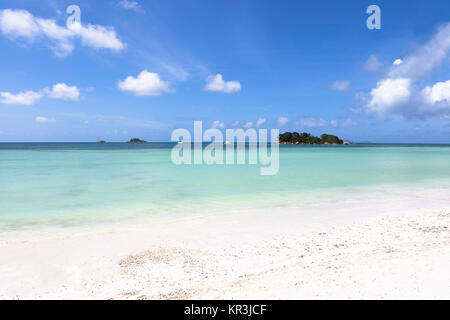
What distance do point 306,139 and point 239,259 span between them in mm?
164831

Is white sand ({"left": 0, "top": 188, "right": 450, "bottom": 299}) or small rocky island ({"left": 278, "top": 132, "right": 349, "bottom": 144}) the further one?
small rocky island ({"left": 278, "top": 132, "right": 349, "bottom": 144})

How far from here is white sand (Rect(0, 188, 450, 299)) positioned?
11.5 feet

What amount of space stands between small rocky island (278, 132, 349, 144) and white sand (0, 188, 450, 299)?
528 feet

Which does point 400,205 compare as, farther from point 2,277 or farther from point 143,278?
point 2,277

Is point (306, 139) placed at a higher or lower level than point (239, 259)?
higher

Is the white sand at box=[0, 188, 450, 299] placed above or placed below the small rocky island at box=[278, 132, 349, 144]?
below

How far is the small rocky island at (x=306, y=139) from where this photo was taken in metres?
158

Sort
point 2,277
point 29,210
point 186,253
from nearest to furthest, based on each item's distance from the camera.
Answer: point 2,277 → point 186,253 → point 29,210

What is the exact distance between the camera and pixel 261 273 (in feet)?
13.1

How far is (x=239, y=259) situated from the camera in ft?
15.0

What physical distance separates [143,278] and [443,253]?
4.91 meters

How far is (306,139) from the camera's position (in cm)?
16112

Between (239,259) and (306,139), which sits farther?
(306,139)
